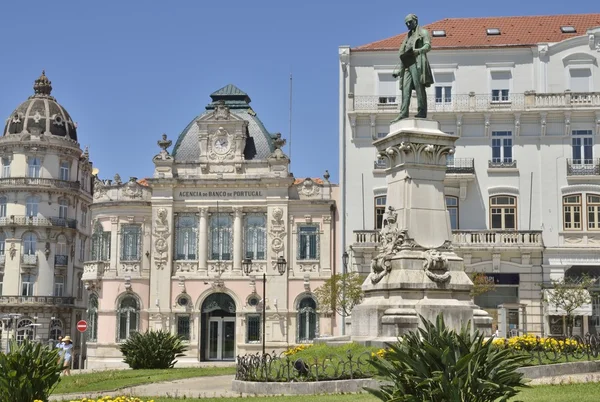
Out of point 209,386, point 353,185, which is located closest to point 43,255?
point 353,185

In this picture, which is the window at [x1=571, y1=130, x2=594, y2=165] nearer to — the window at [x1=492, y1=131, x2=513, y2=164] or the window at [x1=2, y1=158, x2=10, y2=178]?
the window at [x1=492, y1=131, x2=513, y2=164]

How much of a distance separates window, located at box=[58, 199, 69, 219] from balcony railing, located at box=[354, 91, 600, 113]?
31.0 meters

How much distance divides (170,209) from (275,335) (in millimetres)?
9076

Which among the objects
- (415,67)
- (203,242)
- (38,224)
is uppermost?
(38,224)

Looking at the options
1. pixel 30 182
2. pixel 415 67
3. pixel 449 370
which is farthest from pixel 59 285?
pixel 449 370

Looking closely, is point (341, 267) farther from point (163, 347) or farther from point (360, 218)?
point (163, 347)

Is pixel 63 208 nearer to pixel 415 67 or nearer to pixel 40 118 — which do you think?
pixel 40 118

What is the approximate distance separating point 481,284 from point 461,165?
24.1 feet

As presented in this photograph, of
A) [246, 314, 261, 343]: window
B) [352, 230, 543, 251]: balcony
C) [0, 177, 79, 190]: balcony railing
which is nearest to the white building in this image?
[352, 230, 543, 251]: balcony

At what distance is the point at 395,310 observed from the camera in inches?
882

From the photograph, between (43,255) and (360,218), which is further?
(43,255)

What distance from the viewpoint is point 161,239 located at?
52094 millimetres

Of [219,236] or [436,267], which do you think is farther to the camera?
[219,236]

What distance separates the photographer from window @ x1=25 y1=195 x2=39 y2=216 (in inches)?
2744
